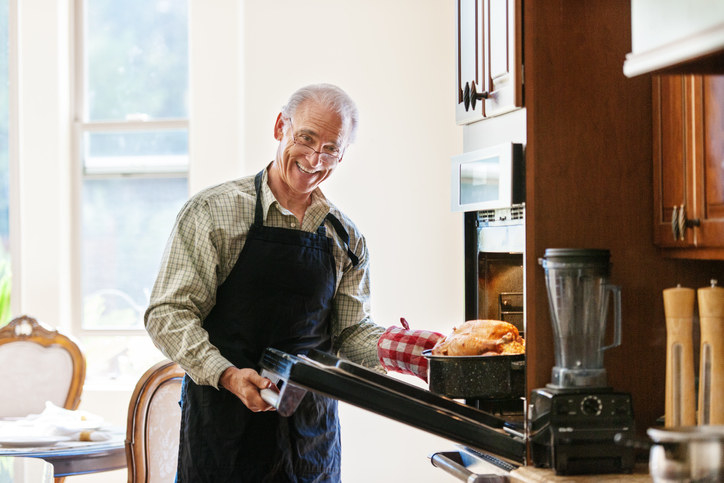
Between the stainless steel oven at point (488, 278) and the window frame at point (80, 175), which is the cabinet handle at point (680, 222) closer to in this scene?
the stainless steel oven at point (488, 278)

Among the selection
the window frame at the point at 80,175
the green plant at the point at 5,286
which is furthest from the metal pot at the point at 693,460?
the green plant at the point at 5,286

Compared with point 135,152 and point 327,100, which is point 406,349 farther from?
point 135,152

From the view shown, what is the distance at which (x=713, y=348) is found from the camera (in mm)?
1409

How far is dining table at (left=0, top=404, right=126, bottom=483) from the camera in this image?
2.57 meters

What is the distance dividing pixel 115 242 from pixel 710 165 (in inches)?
131

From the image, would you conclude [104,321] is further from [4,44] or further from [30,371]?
[4,44]

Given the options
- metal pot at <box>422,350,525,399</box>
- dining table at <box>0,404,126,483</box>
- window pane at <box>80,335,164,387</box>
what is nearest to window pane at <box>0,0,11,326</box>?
window pane at <box>80,335,164,387</box>

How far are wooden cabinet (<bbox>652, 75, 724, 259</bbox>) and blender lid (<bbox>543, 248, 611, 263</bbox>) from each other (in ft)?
0.53

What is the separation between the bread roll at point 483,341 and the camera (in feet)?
5.48

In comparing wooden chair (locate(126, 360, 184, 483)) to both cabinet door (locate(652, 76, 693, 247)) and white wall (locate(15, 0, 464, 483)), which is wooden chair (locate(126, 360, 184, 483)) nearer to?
white wall (locate(15, 0, 464, 483))

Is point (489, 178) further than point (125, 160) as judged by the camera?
No

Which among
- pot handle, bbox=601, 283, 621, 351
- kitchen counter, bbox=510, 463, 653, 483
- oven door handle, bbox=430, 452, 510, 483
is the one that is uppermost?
pot handle, bbox=601, 283, 621, 351

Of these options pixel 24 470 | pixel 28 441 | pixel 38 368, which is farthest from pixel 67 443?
pixel 38 368

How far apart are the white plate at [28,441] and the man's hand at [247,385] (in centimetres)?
106
